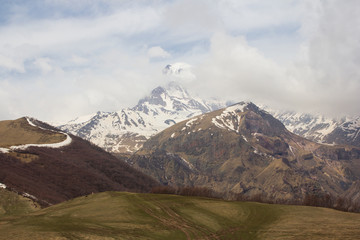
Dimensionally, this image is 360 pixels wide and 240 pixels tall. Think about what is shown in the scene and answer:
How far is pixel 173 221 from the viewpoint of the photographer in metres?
96.2

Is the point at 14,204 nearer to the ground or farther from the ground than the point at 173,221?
nearer to the ground

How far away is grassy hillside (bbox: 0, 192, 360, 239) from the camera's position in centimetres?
7531

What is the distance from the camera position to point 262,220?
106188 millimetres

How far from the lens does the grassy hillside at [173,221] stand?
247ft

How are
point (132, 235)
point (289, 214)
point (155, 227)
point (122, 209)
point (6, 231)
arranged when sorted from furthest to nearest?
point (289, 214) → point (122, 209) → point (155, 227) → point (132, 235) → point (6, 231)

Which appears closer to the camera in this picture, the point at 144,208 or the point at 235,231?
the point at 235,231

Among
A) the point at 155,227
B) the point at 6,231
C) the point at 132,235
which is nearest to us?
the point at 6,231

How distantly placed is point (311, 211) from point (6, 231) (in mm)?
90842

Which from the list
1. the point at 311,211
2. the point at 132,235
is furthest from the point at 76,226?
the point at 311,211

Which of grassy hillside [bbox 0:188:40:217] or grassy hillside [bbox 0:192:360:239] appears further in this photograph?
grassy hillside [bbox 0:188:40:217]

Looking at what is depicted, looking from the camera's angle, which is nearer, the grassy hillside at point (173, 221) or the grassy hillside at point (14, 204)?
the grassy hillside at point (173, 221)

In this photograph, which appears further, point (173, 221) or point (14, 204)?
point (14, 204)

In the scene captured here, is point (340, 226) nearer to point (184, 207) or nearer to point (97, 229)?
point (184, 207)

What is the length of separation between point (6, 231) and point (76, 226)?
13.9 metres
